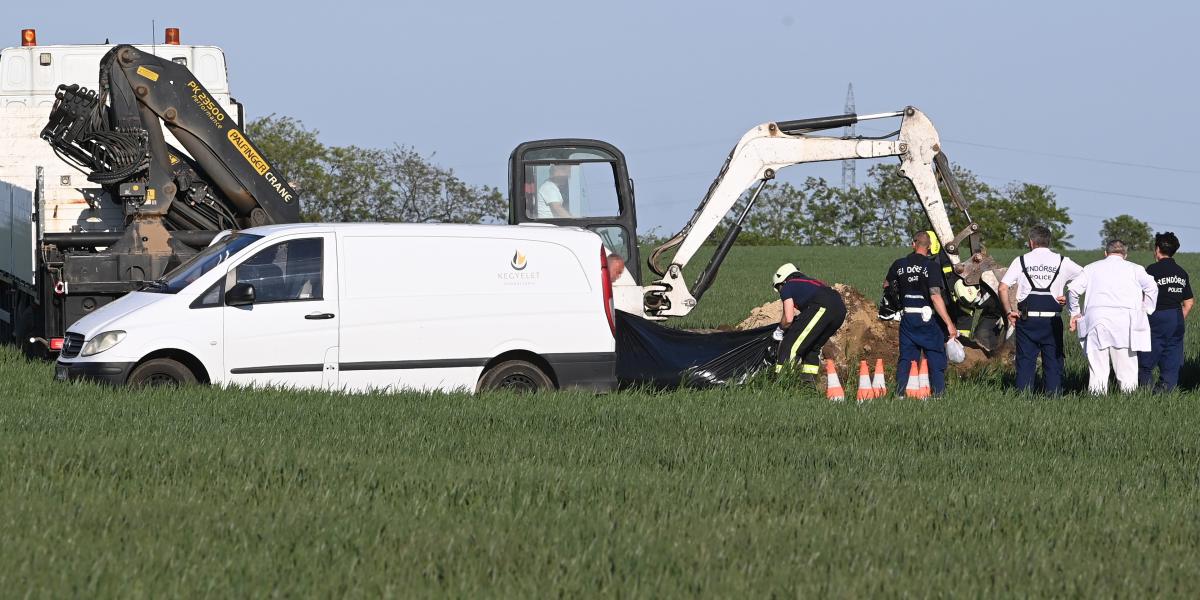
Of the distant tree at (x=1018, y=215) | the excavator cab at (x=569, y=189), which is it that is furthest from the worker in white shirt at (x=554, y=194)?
the distant tree at (x=1018, y=215)

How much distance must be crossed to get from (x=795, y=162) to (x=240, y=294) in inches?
340

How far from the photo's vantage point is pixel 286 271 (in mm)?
13180

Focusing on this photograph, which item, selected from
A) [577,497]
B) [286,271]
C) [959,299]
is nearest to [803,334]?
[959,299]

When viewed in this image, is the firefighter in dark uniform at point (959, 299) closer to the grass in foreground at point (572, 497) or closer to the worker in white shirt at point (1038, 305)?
the worker in white shirt at point (1038, 305)

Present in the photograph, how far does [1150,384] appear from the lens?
1609cm

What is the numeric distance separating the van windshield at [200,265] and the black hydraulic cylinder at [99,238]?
11.1ft

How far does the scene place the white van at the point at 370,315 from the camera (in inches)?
510

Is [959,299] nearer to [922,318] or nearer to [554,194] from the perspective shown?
[922,318]

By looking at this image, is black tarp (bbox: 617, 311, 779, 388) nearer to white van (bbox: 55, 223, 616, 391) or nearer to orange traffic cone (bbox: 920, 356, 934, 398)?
orange traffic cone (bbox: 920, 356, 934, 398)

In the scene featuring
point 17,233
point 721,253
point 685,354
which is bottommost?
point 685,354

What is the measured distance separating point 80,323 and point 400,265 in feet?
9.22

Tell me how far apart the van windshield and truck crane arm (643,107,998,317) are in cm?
675

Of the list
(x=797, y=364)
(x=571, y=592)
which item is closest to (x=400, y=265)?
(x=797, y=364)

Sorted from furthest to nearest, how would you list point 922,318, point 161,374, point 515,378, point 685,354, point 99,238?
point 99,238 < point 685,354 < point 922,318 < point 515,378 < point 161,374
